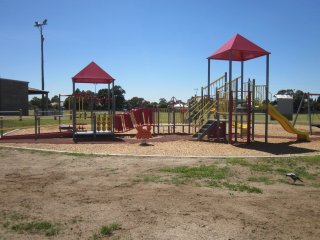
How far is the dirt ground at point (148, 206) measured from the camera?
14.2 feet

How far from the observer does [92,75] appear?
56.7 ft

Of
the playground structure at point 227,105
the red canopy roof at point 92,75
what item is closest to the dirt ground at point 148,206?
the playground structure at point 227,105

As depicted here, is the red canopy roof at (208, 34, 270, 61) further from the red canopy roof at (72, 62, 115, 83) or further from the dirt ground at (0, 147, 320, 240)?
the dirt ground at (0, 147, 320, 240)

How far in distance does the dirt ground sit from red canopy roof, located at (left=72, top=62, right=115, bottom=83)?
9517 mm

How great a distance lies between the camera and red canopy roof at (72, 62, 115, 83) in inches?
674

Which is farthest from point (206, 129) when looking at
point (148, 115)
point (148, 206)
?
point (148, 206)

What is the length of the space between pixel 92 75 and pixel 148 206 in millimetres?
12835

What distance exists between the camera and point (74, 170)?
8.20 meters

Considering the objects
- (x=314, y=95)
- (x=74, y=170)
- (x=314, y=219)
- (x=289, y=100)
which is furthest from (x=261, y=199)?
(x=289, y=100)

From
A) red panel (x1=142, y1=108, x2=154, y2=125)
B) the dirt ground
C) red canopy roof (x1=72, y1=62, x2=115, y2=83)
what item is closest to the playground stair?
red canopy roof (x1=72, y1=62, x2=115, y2=83)

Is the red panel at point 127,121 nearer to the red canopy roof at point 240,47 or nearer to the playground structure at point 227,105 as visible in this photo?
the playground structure at point 227,105

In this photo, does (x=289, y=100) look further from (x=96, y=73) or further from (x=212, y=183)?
(x=212, y=183)

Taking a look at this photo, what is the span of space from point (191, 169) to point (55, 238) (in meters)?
4.46

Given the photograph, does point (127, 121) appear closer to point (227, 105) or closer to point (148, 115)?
point (148, 115)
